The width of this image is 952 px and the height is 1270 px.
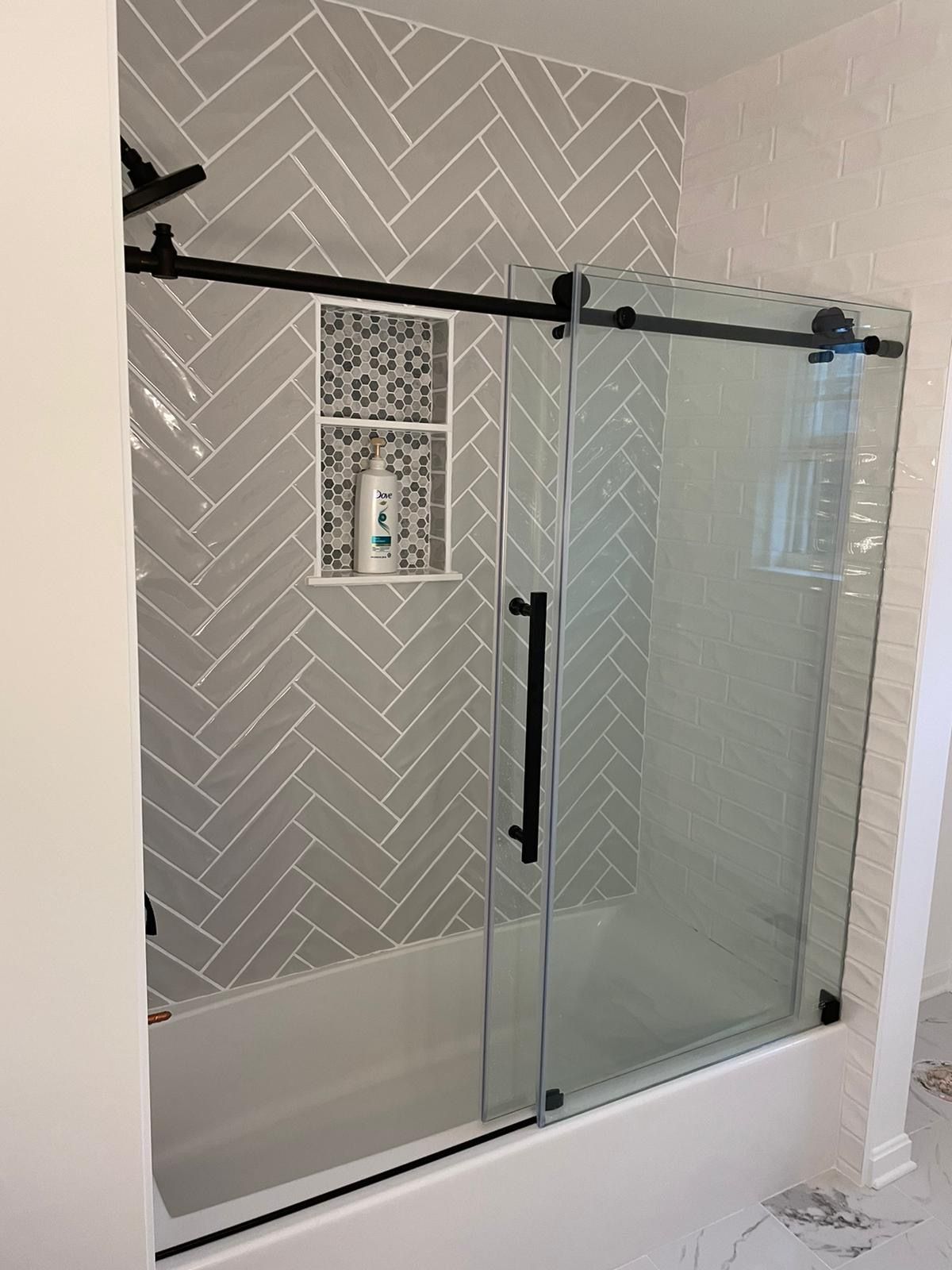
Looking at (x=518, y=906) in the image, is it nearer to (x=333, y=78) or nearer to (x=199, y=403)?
(x=199, y=403)

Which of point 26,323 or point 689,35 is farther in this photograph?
point 689,35

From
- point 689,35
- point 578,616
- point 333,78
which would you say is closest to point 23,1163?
point 578,616

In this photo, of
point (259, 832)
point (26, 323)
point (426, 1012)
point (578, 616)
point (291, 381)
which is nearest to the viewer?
point (26, 323)

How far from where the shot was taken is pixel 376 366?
214 cm

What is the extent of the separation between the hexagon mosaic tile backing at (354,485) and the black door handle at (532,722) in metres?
0.68

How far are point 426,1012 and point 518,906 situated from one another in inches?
33.8

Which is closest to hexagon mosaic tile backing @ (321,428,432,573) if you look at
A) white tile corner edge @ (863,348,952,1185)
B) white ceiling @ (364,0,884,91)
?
white ceiling @ (364,0,884,91)

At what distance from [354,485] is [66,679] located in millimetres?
1221

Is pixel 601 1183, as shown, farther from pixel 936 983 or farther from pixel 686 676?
pixel 936 983

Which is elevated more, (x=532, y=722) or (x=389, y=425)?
(x=389, y=425)

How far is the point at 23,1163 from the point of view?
1.04 m

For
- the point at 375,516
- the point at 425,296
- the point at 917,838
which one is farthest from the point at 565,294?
the point at 917,838

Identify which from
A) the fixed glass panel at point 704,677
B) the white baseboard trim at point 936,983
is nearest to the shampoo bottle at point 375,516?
the fixed glass panel at point 704,677

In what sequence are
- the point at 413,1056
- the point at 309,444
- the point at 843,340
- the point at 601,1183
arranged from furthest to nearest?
the point at 413,1056 → the point at 309,444 → the point at 843,340 → the point at 601,1183
